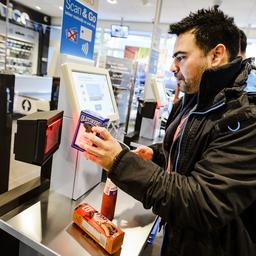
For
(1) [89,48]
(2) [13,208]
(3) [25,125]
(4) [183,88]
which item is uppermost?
(1) [89,48]

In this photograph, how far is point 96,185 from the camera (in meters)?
1.41

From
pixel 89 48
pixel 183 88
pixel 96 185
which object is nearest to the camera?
pixel 183 88

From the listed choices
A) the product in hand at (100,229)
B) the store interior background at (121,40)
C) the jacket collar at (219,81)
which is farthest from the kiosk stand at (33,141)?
the store interior background at (121,40)

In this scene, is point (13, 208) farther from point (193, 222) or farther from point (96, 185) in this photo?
point (193, 222)

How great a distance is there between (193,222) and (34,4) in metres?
9.46

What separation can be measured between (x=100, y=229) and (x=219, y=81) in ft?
2.23

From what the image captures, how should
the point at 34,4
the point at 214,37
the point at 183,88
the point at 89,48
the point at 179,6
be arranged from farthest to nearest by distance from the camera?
the point at 34,4 → the point at 179,6 → the point at 89,48 → the point at 183,88 → the point at 214,37

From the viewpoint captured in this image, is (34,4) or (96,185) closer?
(96,185)

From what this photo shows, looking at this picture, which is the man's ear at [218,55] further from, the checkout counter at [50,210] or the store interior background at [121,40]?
the store interior background at [121,40]

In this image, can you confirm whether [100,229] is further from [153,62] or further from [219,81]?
[153,62]

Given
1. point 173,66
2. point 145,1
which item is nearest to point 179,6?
point 145,1

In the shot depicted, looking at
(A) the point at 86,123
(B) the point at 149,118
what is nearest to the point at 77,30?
(A) the point at 86,123

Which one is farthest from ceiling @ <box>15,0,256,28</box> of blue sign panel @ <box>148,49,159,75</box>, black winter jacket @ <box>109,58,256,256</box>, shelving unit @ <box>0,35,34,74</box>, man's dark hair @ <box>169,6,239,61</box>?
black winter jacket @ <box>109,58,256,256</box>

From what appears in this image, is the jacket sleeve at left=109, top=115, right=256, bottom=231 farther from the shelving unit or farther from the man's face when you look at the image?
the shelving unit
